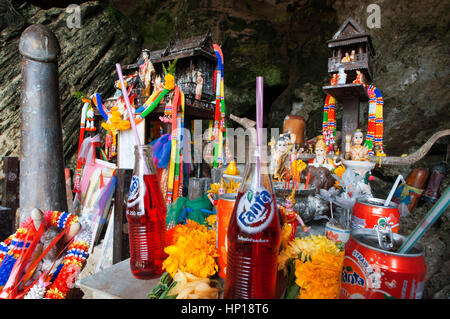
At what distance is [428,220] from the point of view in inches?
24.6

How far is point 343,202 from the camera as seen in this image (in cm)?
153

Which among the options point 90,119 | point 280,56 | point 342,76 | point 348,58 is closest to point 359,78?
point 342,76

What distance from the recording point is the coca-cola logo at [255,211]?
27.5 inches

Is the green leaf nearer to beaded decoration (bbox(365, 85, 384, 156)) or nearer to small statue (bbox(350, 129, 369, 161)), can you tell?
small statue (bbox(350, 129, 369, 161))

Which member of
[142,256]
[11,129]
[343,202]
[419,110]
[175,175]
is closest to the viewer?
[142,256]

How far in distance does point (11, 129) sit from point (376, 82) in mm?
10341

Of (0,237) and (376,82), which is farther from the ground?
(376,82)

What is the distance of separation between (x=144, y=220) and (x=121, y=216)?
43.8 inches

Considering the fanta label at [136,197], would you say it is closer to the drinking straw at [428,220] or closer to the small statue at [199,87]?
the drinking straw at [428,220]

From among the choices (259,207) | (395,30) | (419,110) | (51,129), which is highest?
(395,30)

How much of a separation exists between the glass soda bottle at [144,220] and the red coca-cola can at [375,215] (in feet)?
2.78

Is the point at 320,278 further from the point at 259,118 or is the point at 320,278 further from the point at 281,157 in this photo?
the point at 281,157

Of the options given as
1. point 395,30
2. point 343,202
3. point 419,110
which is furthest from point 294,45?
point 343,202

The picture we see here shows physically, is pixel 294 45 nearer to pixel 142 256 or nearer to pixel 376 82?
pixel 376 82
